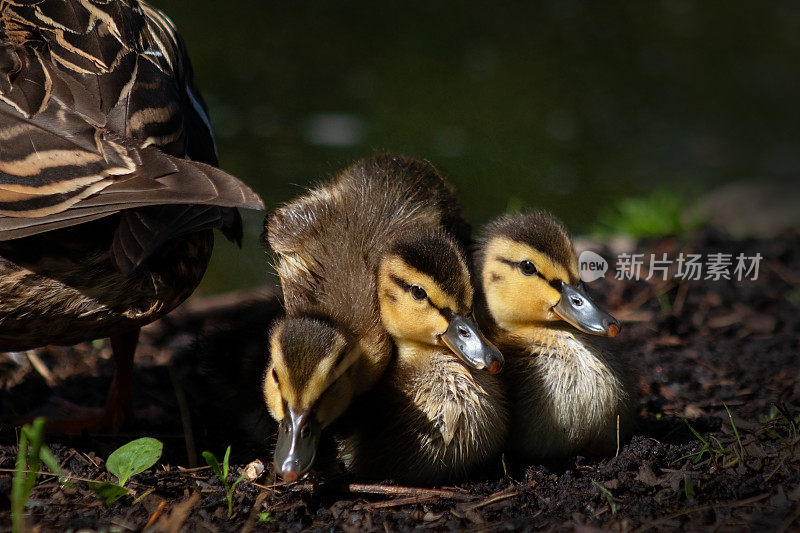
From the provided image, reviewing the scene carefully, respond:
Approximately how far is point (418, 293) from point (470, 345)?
283 millimetres

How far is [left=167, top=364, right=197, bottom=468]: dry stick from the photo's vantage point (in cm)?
375

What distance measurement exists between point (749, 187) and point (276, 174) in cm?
429

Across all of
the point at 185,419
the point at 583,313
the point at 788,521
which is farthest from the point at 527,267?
the point at 185,419

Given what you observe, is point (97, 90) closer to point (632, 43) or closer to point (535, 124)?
point (535, 124)

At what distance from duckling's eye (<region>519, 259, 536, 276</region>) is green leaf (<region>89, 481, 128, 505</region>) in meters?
1.74

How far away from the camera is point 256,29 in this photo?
38.6 ft

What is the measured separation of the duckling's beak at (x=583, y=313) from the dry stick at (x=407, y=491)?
815 millimetres

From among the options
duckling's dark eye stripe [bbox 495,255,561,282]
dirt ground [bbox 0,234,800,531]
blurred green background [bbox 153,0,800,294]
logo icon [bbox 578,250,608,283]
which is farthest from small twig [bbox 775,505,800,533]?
blurred green background [bbox 153,0,800,294]

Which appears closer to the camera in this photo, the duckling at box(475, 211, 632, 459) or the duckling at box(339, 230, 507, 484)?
the duckling at box(339, 230, 507, 484)

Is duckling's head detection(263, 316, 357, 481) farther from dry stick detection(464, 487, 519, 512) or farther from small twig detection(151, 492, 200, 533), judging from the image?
dry stick detection(464, 487, 519, 512)

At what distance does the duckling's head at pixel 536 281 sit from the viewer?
11.9 ft

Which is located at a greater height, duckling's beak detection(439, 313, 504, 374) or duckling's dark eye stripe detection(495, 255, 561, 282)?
duckling's dark eye stripe detection(495, 255, 561, 282)

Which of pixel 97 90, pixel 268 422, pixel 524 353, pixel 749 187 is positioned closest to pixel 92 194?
pixel 97 90

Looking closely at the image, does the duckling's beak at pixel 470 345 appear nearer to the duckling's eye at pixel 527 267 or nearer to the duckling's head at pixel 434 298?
the duckling's head at pixel 434 298
